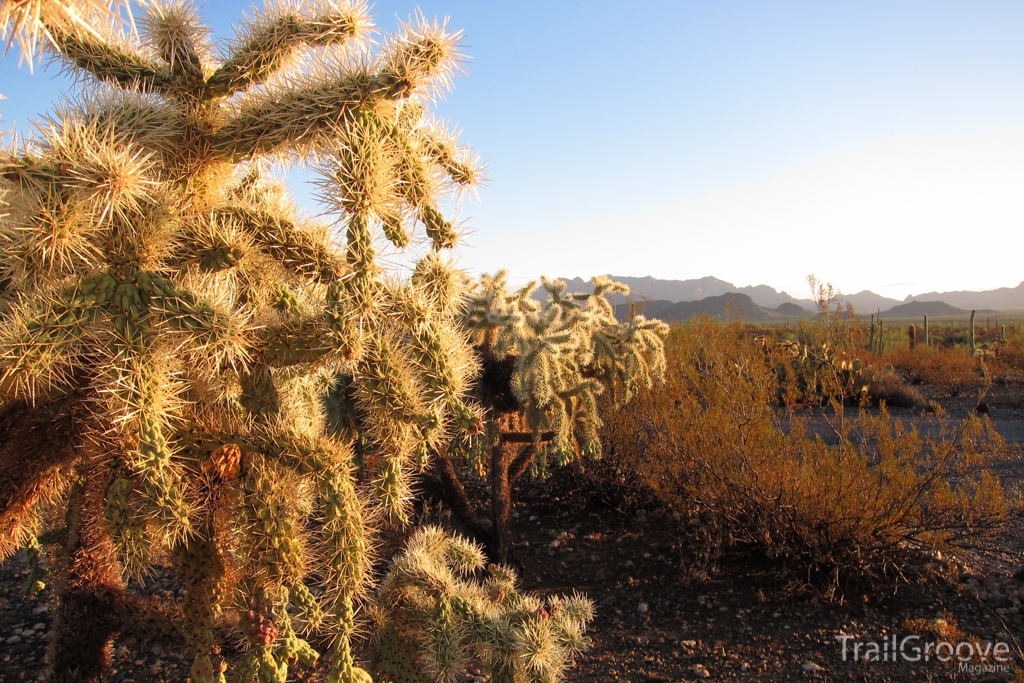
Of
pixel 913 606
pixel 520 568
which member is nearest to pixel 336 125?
pixel 520 568

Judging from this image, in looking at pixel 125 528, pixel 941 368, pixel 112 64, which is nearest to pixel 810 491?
pixel 125 528

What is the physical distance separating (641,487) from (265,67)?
16.4ft

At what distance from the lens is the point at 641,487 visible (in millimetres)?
6199

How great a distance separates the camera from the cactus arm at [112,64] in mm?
2369

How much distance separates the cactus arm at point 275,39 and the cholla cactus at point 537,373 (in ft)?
9.38

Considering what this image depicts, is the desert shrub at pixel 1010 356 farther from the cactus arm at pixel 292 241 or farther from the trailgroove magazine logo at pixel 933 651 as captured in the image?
the cactus arm at pixel 292 241

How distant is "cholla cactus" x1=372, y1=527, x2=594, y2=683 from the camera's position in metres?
2.80

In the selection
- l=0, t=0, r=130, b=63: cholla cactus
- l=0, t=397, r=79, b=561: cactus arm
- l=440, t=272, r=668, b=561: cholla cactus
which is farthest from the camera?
l=440, t=272, r=668, b=561: cholla cactus

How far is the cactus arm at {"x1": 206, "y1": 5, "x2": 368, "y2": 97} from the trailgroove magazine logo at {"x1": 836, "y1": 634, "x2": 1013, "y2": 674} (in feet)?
13.3

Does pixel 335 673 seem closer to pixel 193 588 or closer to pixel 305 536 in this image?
pixel 305 536

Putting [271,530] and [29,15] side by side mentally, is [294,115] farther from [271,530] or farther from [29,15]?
[271,530]

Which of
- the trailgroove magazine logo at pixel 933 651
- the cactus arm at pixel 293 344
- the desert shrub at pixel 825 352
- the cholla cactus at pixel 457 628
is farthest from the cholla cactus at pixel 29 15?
the desert shrub at pixel 825 352

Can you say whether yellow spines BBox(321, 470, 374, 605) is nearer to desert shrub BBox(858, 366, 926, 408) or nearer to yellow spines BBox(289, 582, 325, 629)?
yellow spines BBox(289, 582, 325, 629)

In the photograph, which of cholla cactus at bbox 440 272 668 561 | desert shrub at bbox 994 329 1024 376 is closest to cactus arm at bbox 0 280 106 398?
cholla cactus at bbox 440 272 668 561
